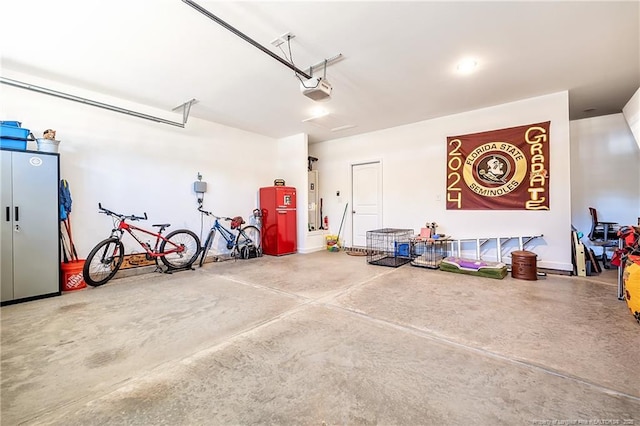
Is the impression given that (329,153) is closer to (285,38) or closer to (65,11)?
(285,38)

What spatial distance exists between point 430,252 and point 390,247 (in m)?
0.89

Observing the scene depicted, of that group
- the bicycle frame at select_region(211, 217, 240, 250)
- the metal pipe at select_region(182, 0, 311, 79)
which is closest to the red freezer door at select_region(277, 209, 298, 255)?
the bicycle frame at select_region(211, 217, 240, 250)

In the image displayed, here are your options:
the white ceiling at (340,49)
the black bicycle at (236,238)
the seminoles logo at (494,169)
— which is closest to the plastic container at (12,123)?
the white ceiling at (340,49)

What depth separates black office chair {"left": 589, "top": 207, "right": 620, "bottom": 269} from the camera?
185 inches

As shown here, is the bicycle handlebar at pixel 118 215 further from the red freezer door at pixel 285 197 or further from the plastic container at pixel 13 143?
the red freezer door at pixel 285 197

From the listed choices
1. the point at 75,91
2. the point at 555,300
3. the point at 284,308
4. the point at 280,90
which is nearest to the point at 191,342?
the point at 284,308

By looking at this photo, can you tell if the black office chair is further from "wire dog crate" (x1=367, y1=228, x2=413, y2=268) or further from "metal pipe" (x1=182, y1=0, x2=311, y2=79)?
"metal pipe" (x1=182, y1=0, x2=311, y2=79)

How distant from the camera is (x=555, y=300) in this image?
3127 millimetres

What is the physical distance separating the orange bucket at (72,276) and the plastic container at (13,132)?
1714 mm

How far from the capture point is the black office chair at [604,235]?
470 centimetres

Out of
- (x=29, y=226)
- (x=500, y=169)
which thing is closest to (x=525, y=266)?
(x=500, y=169)

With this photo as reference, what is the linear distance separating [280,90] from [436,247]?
13.8 feet

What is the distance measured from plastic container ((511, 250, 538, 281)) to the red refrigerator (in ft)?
14.8

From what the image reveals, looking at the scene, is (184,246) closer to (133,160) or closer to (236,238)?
(236,238)
